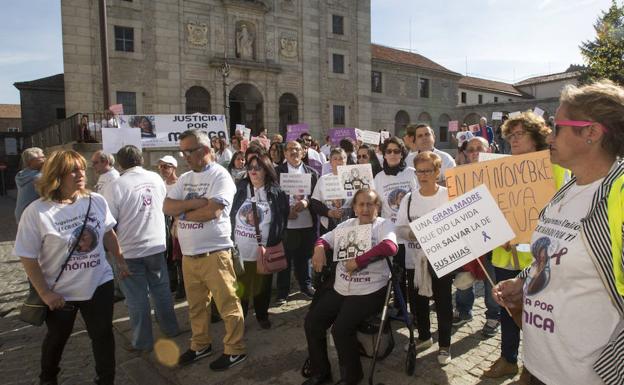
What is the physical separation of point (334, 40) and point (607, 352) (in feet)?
93.8

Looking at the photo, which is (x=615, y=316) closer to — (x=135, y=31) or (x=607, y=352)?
(x=607, y=352)

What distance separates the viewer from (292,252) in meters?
5.74

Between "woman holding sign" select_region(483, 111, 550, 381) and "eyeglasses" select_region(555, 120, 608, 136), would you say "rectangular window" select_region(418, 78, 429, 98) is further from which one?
"eyeglasses" select_region(555, 120, 608, 136)

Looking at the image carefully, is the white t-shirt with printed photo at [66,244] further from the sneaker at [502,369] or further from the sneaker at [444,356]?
the sneaker at [502,369]

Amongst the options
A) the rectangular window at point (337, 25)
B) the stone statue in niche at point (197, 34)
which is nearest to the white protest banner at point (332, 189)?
the stone statue in niche at point (197, 34)

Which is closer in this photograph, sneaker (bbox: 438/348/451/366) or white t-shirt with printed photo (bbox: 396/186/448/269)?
sneaker (bbox: 438/348/451/366)

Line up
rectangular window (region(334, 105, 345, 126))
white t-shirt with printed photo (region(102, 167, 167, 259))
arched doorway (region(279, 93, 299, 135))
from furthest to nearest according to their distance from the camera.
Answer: rectangular window (region(334, 105, 345, 126)) → arched doorway (region(279, 93, 299, 135)) → white t-shirt with printed photo (region(102, 167, 167, 259))

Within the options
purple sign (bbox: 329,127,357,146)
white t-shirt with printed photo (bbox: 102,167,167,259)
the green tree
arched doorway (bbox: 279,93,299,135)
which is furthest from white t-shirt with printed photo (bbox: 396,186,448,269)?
arched doorway (bbox: 279,93,299,135)

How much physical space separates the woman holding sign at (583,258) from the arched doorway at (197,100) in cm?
2336

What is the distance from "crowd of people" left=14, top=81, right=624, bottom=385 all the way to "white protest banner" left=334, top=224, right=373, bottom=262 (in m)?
0.07

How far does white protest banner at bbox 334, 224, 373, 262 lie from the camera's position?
3443 millimetres

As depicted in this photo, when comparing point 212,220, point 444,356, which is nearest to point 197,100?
point 212,220

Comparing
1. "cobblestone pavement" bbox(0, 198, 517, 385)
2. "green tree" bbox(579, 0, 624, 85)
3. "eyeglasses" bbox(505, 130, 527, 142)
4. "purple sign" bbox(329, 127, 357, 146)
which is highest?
"green tree" bbox(579, 0, 624, 85)

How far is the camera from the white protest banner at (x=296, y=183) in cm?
561
